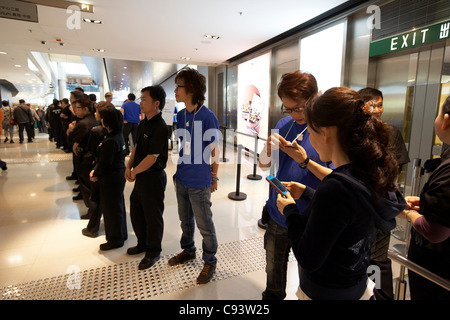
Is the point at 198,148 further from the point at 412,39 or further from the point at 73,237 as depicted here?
the point at 412,39

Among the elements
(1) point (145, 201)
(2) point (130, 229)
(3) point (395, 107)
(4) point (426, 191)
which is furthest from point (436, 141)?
(2) point (130, 229)

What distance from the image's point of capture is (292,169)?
4.70ft

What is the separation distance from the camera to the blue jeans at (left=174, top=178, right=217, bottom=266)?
2109 millimetres

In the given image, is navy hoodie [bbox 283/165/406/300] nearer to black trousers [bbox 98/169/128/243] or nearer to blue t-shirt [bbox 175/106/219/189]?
blue t-shirt [bbox 175/106/219/189]

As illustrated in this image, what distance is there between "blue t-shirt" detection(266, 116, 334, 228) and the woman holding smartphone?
0.44 meters

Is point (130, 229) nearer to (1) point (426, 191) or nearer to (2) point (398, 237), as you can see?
(1) point (426, 191)

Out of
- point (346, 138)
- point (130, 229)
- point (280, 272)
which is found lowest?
point (130, 229)

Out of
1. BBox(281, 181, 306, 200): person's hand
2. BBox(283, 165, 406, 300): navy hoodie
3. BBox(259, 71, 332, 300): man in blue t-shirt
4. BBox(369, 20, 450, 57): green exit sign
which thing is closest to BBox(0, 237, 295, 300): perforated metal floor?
BBox(259, 71, 332, 300): man in blue t-shirt

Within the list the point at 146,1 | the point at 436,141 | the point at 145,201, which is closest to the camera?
the point at 145,201

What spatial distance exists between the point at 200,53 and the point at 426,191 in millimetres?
8424

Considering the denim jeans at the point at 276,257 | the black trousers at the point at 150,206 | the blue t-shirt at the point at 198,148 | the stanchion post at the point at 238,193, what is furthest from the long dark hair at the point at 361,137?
the stanchion post at the point at 238,193

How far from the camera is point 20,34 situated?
6.60 metres

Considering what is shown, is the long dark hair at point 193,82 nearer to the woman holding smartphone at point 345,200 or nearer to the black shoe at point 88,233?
the woman holding smartphone at point 345,200

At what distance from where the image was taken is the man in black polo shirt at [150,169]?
7.22 feet
